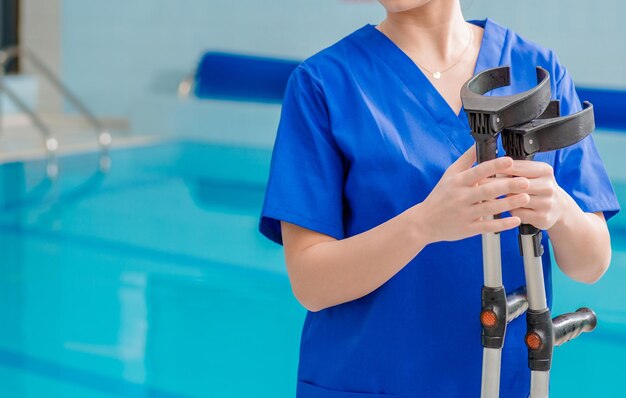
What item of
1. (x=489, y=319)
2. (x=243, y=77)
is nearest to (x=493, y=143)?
(x=489, y=319)

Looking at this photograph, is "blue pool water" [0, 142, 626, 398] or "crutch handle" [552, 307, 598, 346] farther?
"blue pool water" [0, 142, 626, 398]

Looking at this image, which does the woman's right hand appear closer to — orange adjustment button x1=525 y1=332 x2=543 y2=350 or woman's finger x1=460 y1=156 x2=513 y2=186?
woman's finger x1=460 y1=156 x2=513 y2=186

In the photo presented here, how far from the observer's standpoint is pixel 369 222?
1062 millimetres

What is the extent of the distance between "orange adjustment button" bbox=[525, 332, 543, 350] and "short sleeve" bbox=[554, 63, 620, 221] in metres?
0.23

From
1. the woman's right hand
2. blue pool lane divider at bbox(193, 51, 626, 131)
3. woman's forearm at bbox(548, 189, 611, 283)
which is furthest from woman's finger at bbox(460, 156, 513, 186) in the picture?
blue pool lane divider at bbox(193, 51, 626, 131)

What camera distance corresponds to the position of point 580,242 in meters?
1.03

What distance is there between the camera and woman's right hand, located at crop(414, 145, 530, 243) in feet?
2.76

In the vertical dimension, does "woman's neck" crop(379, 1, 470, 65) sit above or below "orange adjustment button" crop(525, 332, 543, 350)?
above

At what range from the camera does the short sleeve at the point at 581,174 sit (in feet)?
3.67

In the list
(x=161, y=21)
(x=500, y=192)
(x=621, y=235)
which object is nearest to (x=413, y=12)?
(x=500, y=192)

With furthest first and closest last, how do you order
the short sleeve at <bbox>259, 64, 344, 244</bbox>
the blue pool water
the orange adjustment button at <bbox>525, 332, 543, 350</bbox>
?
the blue pool water < the short sleeve at <bbox>259, 64, 344, 244</bbox> < the orange adjustment button at <bbox>525, 332, 543, 350</bbox>

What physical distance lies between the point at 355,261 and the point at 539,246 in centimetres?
19

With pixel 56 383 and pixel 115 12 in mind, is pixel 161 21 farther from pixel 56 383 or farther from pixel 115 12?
pixel 56 383

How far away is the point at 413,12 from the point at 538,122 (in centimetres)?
32
